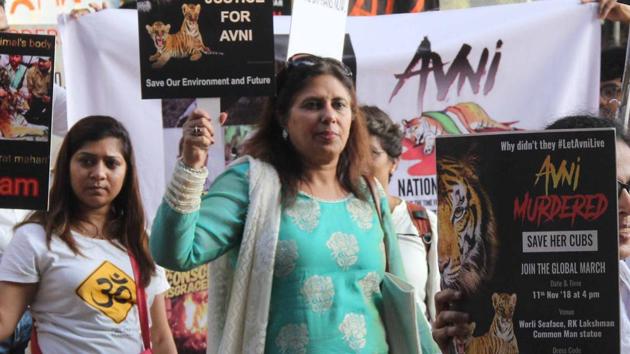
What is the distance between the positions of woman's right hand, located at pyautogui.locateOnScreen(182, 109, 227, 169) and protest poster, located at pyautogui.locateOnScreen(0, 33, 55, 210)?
32.1 inches

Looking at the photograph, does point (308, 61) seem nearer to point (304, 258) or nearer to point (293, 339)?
point (304, 258)

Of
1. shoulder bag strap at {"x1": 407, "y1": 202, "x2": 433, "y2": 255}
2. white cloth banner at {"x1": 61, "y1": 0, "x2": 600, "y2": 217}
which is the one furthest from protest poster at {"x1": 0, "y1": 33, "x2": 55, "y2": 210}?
white cloth banner at {"x1": 61, "y1": 0, "x2": 600, "y2": 217}

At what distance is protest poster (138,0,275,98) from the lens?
3.33 meters

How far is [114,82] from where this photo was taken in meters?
5.74

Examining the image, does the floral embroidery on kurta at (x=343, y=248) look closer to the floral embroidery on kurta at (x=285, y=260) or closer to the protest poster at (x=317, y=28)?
the floral embroidery on kurta at (x=285, y=260)

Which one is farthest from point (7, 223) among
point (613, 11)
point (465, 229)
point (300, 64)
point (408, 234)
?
point (465, 229)

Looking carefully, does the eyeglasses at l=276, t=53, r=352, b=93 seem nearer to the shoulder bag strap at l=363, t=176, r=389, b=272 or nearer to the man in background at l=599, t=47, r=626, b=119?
the shoulder bag strap at l=363, t=176, r=389, b=272

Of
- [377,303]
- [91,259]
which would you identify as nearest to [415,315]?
[377,303]

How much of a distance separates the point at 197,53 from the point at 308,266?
68cm

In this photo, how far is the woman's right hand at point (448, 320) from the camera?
247 cm

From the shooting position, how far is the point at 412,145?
5.84m

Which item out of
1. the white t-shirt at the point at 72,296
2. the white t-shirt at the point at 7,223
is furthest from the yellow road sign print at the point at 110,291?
the white t-shirt at the point at 7,223

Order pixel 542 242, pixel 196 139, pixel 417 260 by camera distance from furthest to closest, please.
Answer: pixel 417 260 → pixel 196 139 → pixel 542 242

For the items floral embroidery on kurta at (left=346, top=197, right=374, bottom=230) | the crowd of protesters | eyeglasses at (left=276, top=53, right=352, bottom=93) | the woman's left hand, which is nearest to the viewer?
the crowd of protesters
